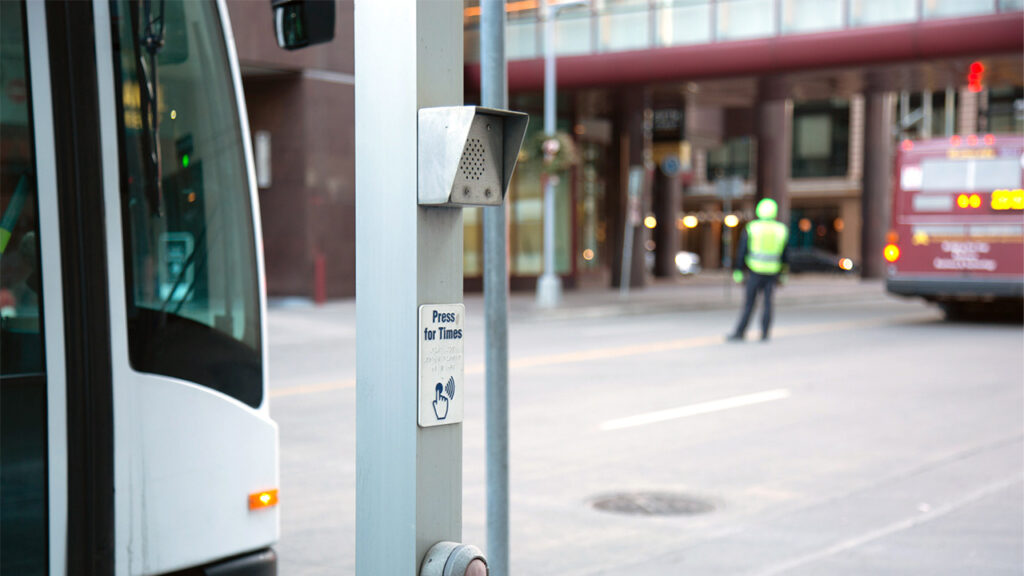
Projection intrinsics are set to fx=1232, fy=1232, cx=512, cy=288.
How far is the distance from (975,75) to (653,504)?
2227 centimetres

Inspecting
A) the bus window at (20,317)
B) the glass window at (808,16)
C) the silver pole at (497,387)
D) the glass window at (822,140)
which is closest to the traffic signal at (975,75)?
the glass window at (808,16)

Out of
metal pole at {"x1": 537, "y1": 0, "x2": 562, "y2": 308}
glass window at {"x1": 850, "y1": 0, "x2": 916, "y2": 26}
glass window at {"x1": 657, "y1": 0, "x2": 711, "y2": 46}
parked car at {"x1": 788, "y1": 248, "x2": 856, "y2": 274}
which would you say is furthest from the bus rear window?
parked car at {"x1": 788, "y1": 248, "x2": 856, "y2": 274}

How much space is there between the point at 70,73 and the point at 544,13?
82.6 feet

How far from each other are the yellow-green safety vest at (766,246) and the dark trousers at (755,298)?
0.10 meters

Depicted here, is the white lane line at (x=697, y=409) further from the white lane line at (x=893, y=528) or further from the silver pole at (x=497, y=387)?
the silver pole at (x=497, y=387)

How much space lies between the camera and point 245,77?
24.9 metres

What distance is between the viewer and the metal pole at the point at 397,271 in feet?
9.91

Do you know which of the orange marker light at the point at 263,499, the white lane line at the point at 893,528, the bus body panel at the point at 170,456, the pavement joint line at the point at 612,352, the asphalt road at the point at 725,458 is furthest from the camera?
the pavement joint line at the point at 612,352

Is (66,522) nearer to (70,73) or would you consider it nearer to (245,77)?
(70,73)

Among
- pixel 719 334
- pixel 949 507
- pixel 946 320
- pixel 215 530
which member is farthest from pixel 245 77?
pixel 215 530

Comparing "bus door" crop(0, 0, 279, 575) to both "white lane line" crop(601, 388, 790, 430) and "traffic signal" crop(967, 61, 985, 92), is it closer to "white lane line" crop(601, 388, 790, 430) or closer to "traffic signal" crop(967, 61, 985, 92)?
"white lane line" crop(601, 388, 790, 430)

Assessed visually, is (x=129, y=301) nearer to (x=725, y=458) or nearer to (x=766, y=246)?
(x=725, y=458)

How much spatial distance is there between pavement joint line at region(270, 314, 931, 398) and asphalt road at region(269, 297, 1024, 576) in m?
0.08

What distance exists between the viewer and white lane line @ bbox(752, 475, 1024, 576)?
227 inches
